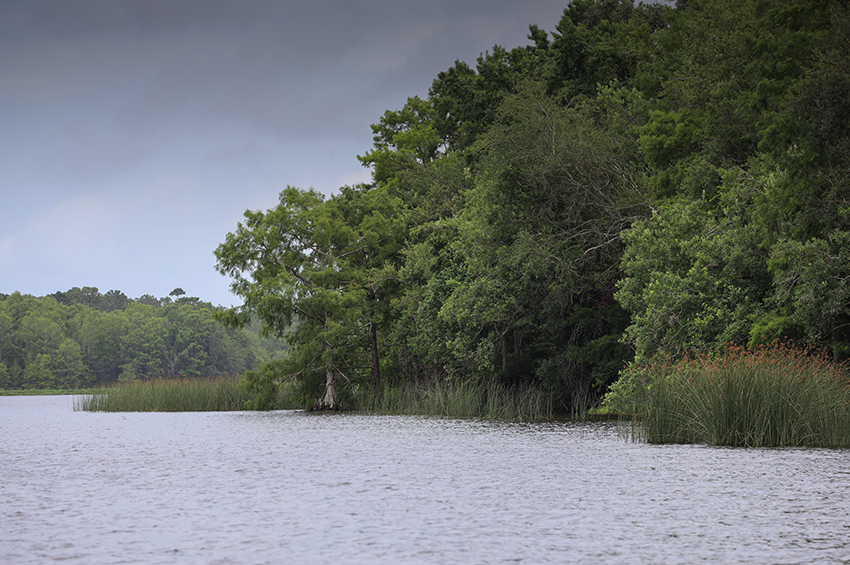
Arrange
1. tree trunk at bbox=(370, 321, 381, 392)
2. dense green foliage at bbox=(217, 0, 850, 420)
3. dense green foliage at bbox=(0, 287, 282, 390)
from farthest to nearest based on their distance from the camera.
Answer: dense green foliage at bbox=(0, 287, 282, 390), tree trunk at bbox=(370, 321, 381, 392), dense green foliage at bbox=(217, 0, 850, 420)

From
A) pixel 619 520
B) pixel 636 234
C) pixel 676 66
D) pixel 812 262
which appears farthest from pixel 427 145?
pixel 619 520

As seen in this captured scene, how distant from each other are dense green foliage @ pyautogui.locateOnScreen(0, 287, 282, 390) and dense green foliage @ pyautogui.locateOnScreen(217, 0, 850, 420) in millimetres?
58466

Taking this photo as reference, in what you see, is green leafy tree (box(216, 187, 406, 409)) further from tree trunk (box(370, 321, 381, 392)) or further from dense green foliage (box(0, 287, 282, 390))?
dense green foliage (box(0, 287, 282, 390))

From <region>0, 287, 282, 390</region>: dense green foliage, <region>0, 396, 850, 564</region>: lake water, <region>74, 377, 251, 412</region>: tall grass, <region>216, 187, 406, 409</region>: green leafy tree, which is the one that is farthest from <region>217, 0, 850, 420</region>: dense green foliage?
<region>0, 287, 282, 390</region>: dense green foliage

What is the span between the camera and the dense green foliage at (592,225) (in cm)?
1597

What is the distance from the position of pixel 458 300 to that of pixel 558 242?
11.1 feet

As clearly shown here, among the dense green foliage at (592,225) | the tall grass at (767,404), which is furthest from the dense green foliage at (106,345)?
the tall grass at (767,404)

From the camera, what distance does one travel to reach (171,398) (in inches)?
1164

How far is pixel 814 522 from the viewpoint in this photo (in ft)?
22.7

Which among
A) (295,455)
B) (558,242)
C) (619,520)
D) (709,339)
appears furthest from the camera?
(558,242)

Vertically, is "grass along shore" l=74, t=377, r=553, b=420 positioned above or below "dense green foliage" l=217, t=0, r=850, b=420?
below

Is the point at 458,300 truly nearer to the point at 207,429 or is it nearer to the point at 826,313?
the point at 207,429

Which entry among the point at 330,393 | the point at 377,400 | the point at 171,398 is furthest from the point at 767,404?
the point at 171,398

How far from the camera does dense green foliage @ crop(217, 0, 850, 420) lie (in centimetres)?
1597
